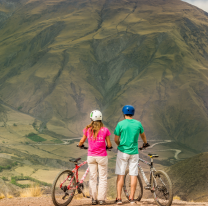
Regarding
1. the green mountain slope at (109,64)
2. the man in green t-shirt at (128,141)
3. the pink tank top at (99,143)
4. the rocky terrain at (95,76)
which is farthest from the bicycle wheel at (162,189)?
the green mountain slope at (109,64)

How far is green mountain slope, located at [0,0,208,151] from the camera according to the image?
5950 cm

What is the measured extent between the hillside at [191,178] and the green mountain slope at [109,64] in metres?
36.3

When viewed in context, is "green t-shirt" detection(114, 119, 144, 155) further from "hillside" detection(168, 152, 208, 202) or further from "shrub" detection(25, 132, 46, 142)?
"shrub" detection(25, 132, 46, 142)

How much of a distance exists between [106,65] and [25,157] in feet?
120

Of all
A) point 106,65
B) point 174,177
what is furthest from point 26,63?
point 174,177

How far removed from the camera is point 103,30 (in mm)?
80062

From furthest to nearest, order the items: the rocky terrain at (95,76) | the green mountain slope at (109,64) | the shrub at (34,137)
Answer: the green mountain slope at (109,64)
the shrub at (34,137)
the rocky terrain at (95,76)

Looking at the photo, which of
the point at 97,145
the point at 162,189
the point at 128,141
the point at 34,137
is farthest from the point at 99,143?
the point at 34,137

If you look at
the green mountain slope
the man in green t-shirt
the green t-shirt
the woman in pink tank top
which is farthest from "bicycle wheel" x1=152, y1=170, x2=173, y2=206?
the green mountain slope

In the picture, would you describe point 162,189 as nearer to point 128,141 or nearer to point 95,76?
point 128,141

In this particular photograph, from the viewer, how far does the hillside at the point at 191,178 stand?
53.4ft

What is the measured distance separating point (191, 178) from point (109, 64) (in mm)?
59795

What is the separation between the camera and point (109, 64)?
2972 inches

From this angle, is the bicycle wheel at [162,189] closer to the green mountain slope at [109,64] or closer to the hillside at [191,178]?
the hillside at [191,178]
